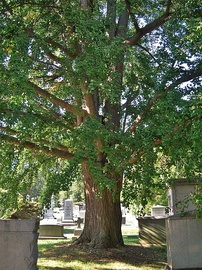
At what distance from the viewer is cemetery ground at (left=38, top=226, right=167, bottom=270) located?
905cm

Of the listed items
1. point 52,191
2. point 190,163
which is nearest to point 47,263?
point 52,191

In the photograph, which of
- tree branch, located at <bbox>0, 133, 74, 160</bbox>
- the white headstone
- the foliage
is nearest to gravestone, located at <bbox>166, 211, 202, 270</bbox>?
the foliage

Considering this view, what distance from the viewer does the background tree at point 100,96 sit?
7426mm

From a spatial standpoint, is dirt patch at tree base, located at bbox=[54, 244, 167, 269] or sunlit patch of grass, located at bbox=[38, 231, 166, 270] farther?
dirt patch at tree base, located at bbox=[54, 244, 167, 269]

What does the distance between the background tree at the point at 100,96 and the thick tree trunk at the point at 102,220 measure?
3 centimetres

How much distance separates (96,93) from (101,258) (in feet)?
17.5

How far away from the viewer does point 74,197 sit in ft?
189

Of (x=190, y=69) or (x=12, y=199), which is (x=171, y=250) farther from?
(x=12, y=199)

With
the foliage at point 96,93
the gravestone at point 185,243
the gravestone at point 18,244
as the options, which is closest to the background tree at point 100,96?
the foliage at point 96,93

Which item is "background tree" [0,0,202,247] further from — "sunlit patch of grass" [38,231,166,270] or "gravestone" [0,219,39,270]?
"gravestone" [0,219,39,270]

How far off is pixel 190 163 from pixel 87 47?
3.49m

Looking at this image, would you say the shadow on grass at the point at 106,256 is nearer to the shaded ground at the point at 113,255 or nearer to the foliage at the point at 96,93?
the shaded ground at the point at 113,255

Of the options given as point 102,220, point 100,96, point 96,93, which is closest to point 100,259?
point 102,220

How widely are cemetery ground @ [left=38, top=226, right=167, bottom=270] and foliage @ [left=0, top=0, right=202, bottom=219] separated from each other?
1.70 meters
